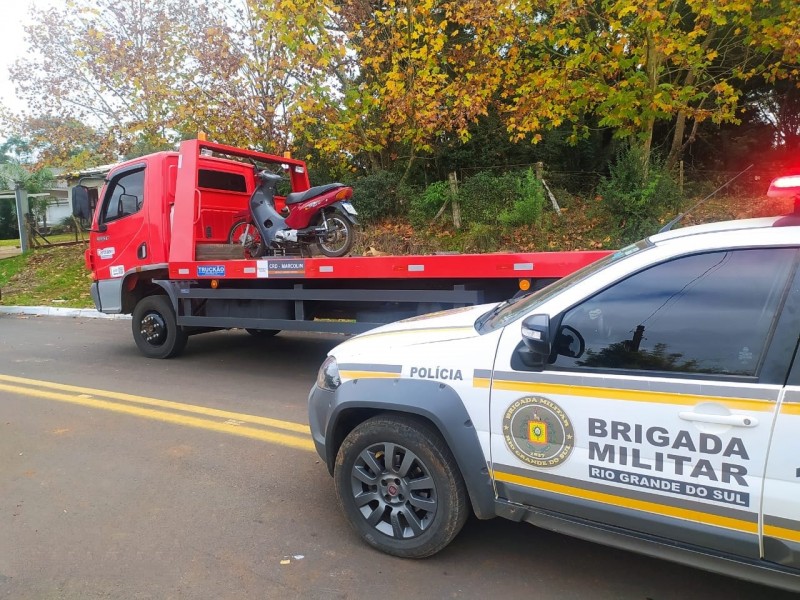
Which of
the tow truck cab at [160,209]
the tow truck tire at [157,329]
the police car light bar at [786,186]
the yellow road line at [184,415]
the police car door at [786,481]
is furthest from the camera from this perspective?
the tow truck tire at [157,329]

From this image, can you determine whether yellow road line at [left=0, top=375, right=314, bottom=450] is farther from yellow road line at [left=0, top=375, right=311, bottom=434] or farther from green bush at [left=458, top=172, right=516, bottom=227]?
green bush at [left=458, top=172, right=516, bottom=227]

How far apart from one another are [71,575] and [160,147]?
50.6ft

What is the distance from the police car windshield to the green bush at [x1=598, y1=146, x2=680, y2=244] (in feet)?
28.6

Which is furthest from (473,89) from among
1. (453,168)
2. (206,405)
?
(206,405)

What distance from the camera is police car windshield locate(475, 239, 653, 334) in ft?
8.69

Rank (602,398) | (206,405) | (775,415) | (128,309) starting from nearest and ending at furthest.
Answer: (775,415)
(602,398)
(206,405)
(128,309)

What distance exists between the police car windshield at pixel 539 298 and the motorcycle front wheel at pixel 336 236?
438 centimetres

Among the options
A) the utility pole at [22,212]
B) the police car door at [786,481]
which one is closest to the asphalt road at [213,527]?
the police car door at [786,481]

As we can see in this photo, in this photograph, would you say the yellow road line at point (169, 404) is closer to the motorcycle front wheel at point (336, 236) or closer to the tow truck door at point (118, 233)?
the tow truck door at point (118, 233)

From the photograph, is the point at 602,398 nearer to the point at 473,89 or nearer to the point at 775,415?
the point at 775,415

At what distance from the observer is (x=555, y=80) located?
11.0m

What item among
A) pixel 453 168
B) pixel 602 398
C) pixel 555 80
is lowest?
pixel 602 398

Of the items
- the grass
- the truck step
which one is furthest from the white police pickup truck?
the grass

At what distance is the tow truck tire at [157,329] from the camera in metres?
7.54
